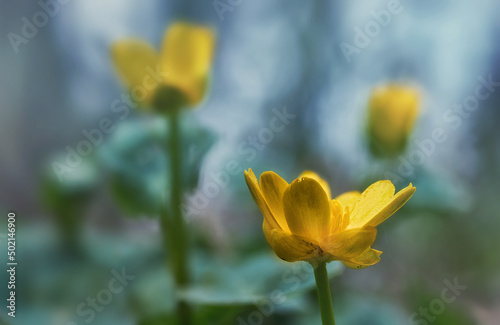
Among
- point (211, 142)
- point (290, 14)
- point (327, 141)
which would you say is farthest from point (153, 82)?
point (290, 14)

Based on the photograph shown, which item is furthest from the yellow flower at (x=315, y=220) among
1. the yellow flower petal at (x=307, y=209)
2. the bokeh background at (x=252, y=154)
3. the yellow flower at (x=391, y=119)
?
the yellow flower at (x=391, y=119)

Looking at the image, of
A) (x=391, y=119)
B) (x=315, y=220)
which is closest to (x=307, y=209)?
(x=315, y=220)

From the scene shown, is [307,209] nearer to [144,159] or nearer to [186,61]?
[186,61]

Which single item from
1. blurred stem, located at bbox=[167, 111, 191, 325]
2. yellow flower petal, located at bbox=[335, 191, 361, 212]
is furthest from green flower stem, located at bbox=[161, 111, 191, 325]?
yellow flower petal, located at bbox=[335, 191, 361, 212]

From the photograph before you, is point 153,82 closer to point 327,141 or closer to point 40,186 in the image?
point 40,186

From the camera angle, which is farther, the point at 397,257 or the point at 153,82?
the point at 397,257

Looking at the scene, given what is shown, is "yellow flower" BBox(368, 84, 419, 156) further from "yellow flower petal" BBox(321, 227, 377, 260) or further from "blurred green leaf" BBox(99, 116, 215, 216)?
"yellow flower petal" BBox(321, 227, 377, 260)

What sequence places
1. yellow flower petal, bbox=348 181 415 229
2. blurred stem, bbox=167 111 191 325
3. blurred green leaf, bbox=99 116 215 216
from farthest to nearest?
blurred green leaf, bbox=99 116 215 216, blurred stem, bbox=167 111 191 325, yellow flower petal, bbox=348 181 415 229
